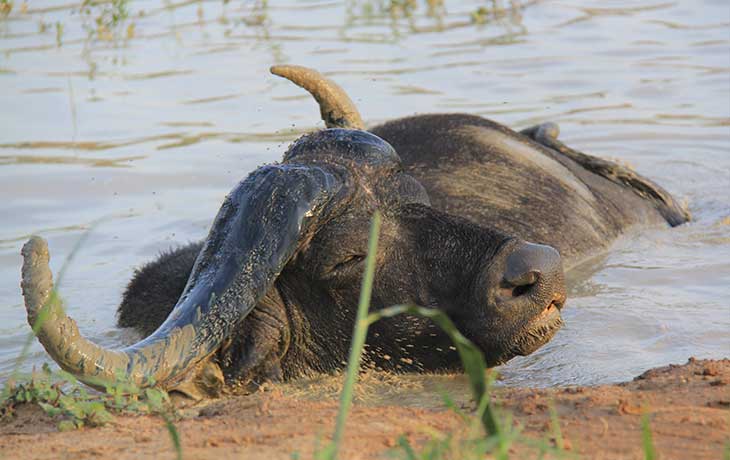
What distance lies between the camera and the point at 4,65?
1219cm

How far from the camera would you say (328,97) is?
5.89 meters

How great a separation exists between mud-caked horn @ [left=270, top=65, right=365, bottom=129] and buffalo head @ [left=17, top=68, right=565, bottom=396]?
75 cm

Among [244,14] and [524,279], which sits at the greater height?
[244,14]

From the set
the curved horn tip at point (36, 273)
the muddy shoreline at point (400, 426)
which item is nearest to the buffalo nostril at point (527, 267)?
the muddy shoreline at point (400, 426)

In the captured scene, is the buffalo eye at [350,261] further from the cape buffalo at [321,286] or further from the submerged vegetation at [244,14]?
the submerged vegetation at [244,14]

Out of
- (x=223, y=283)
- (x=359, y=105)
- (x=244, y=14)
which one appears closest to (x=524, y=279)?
(x=223, y=283)

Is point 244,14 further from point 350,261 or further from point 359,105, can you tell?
point 350,261

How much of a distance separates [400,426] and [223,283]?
46.6 inches

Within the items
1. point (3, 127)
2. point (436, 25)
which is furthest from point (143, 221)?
point (436, 25)

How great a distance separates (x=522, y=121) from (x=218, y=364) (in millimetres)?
5795

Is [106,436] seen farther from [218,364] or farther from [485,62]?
[485,62]

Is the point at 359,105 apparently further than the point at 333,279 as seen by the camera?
Yes

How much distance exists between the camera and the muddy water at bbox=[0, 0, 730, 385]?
632 cm

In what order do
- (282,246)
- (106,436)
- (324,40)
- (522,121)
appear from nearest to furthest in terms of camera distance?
(106,436) < (282,246) < (522,121) < (324,40)
